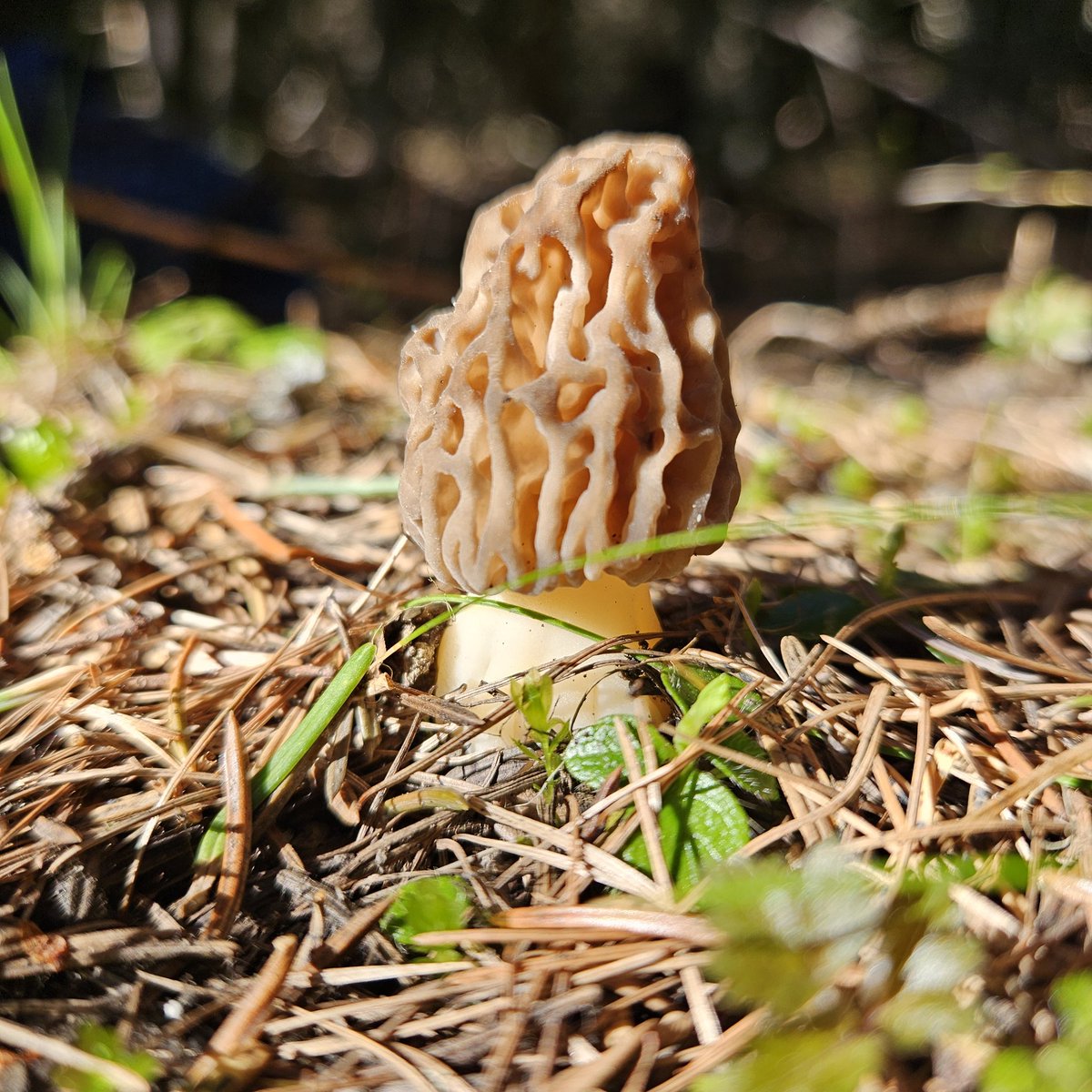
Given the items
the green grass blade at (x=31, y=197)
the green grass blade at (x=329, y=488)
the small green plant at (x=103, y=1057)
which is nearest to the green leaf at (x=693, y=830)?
the small green plant at (x=103, y=1057)

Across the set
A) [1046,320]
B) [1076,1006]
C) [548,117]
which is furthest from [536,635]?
[548,117]

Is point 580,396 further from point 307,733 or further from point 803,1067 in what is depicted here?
point 803,1067

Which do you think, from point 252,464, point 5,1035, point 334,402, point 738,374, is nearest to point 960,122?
point 738,374

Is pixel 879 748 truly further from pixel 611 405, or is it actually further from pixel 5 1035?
pixel 5 1035

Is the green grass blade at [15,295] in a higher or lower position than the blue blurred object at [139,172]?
lower

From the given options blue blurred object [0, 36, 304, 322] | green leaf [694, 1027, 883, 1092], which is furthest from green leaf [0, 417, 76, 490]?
blue blurred object [0, 36, 304, 322]

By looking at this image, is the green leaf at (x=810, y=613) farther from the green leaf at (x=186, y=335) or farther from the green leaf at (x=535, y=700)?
the green leaf at (x=186, y=335)
